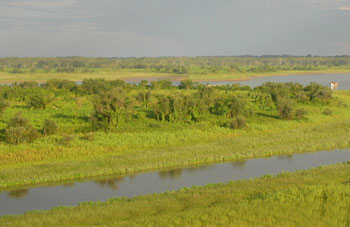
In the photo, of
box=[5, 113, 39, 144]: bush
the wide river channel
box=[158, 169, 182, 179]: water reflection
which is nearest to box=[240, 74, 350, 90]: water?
the wide river channel

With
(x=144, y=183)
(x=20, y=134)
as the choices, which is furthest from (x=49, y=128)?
(x=144, y=183)

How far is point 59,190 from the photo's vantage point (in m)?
20.0

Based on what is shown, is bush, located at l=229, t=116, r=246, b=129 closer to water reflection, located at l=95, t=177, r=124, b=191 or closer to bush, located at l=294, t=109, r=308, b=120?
bush, located at l=294, t=109, r=308, b=120

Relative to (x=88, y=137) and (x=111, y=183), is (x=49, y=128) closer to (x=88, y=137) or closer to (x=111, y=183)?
(x=88, y=137)

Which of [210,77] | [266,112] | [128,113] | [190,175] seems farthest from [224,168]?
[210,77]

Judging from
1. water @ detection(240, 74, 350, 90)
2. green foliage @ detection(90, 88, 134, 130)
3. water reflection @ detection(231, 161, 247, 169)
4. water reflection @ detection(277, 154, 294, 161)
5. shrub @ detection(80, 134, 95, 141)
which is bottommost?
water reflection @ detection(277, 154, 294, 161)

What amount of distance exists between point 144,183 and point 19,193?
5682 millimetres

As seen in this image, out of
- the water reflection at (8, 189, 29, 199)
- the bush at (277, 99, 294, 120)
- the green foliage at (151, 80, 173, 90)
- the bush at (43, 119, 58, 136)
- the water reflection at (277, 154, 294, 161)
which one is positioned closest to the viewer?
the water reflection at (8, 189, 29, 199)

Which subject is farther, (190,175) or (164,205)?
(190,175)

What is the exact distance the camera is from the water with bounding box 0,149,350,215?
1858cm

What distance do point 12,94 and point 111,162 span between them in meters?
33.2

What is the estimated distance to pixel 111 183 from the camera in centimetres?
2108

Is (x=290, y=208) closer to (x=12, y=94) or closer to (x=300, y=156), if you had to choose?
(x=300, y=156)

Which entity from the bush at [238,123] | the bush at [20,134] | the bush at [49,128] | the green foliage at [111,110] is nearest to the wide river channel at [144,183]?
the bush at [238,123]
